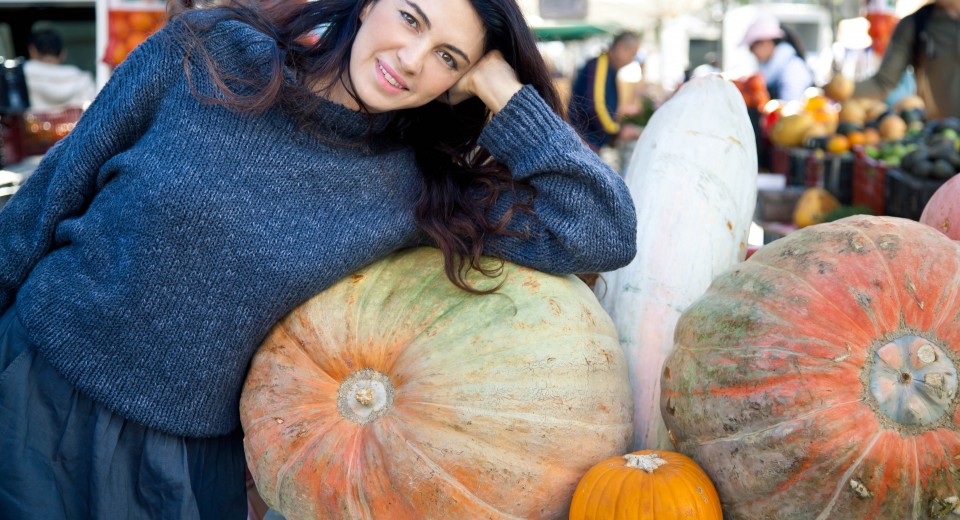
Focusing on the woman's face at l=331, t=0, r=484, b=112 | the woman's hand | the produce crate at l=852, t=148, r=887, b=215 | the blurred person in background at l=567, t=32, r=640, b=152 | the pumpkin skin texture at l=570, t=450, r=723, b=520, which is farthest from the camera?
the blurred person in background at l=567, t=32, r=640, b=152

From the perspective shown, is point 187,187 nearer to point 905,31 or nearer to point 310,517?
point 310,517

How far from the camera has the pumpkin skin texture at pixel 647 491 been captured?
1.59 m

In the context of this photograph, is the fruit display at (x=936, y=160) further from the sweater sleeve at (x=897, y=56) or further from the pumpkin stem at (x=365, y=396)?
the pumpkin stem at (x=365, y=396)

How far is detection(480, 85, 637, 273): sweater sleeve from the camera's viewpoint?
1.95 meters

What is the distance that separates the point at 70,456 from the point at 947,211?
7.37ft

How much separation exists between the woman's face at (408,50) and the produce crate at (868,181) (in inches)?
152

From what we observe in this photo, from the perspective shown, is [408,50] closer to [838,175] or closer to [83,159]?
[83,159]

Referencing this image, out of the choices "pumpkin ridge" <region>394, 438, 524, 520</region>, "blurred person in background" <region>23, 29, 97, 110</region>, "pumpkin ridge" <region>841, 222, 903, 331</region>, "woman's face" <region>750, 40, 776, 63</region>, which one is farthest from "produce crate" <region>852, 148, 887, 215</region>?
"blurred person in background" <region>23, 29, 97, 110</region>

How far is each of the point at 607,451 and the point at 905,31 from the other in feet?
18.5

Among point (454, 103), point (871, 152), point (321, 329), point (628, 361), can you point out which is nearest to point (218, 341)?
point (321, 329)

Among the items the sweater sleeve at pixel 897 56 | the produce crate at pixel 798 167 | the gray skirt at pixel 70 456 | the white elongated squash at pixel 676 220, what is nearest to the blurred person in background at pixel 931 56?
the sweater sleeve at pixel 897 56

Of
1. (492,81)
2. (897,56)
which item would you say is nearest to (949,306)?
(492,81)

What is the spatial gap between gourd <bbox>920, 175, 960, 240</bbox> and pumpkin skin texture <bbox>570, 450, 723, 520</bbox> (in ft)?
3.16

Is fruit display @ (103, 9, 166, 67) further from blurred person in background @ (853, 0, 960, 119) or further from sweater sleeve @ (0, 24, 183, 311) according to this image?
blurred person in background @ (853, 0, 960, 119)
